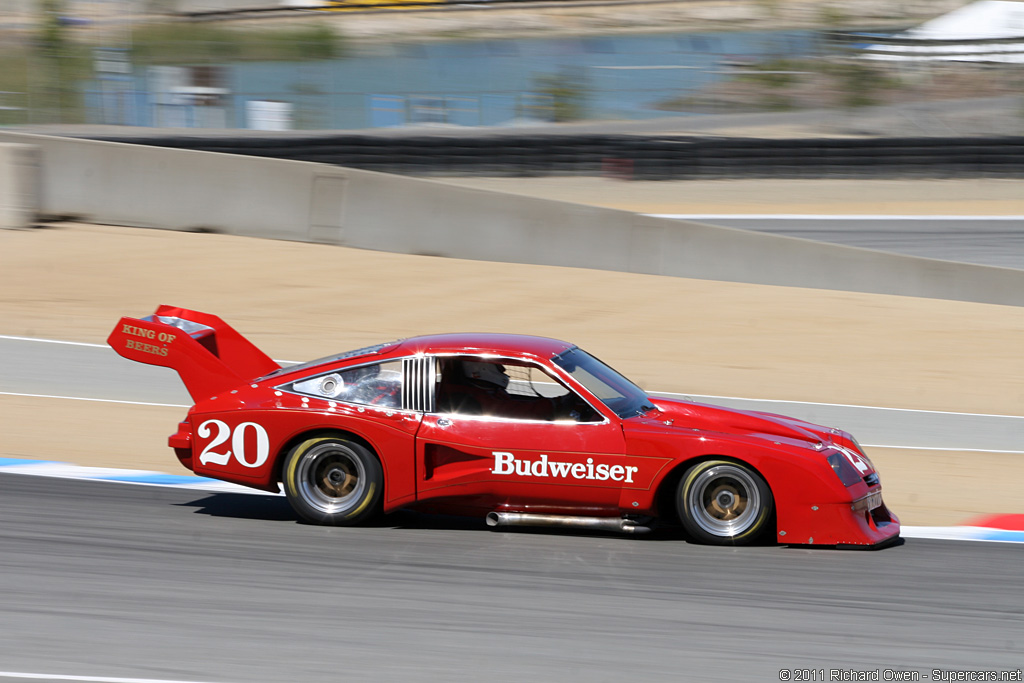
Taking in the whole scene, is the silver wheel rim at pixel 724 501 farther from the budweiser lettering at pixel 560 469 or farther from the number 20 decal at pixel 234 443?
the number 20 decal at pixel 234 443

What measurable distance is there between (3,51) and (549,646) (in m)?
28.6

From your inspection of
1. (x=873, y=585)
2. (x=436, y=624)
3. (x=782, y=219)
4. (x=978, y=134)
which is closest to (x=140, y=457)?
(x=436, y=624)

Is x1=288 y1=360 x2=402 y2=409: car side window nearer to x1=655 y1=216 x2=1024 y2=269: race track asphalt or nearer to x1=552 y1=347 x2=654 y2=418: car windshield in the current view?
x1=552 y1=347 x2=654 y2=418: car windshield

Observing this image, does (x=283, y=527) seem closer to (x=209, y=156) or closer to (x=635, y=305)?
(x=635, y=305)

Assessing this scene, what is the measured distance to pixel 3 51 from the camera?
1107 inches

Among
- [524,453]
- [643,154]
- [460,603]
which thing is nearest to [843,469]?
[524,453]

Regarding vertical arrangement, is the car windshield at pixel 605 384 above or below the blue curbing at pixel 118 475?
above

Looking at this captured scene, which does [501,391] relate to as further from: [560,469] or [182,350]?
[182,350]

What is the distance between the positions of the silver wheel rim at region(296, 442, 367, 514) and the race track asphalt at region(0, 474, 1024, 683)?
18 cm

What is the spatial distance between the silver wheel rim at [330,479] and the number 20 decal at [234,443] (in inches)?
9.8

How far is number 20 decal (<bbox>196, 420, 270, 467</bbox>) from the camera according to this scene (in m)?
6.24

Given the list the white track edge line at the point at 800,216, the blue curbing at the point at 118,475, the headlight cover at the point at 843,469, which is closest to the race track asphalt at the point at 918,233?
the white track edge line at the point at 800,216

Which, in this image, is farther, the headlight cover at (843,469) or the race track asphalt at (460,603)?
the headlight cover at (843,469)

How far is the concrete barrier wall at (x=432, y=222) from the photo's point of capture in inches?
592
